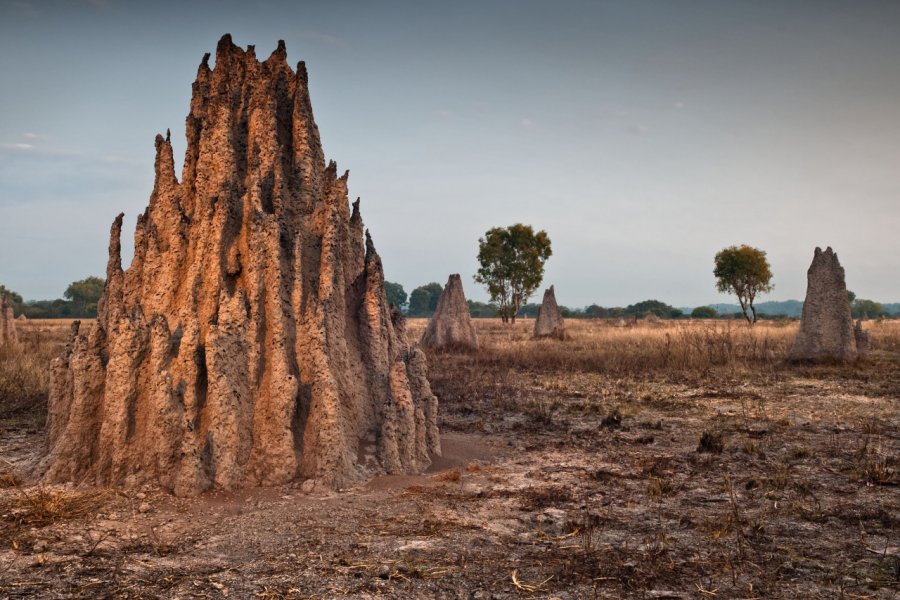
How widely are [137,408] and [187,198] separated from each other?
2.00 meters

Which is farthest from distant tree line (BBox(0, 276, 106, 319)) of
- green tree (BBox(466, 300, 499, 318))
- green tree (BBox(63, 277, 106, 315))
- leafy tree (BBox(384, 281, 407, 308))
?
green tree (BBox(466, 300, 499, 318))

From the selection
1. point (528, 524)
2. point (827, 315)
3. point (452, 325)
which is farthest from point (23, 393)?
point (827, 315)

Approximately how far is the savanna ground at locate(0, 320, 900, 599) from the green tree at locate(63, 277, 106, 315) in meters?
74.6

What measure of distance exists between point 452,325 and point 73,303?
72.6m

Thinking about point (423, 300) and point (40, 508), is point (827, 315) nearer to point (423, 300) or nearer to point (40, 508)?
point (40, 508)

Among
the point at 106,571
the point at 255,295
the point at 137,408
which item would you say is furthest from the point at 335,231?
the point at 106,571

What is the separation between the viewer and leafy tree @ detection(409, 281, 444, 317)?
109 meters

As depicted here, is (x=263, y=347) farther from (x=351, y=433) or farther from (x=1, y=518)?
(x=1, y=518)

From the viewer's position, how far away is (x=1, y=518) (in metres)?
4.00

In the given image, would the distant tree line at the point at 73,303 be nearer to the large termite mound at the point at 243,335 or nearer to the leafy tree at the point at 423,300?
the leafy tree at the point at 423,300

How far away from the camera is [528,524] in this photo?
4.22 meters

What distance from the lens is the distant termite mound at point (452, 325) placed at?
18125 millimetres

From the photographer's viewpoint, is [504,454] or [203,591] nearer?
[203,591]

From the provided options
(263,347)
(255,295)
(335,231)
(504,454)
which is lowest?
(504,454)
